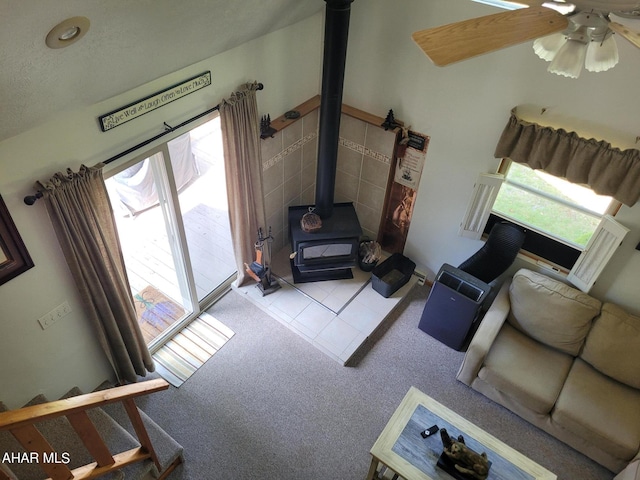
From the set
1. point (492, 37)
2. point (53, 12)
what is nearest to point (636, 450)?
point (492, 37)

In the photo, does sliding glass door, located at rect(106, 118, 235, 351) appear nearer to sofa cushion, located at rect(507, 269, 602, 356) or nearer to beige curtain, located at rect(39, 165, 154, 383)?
beige curtain, located at rect(39, 165, 154, 383)

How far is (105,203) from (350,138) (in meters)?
2.52

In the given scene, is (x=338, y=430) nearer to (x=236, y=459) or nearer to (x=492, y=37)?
(x=236, y=459)

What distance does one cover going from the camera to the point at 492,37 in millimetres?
1692

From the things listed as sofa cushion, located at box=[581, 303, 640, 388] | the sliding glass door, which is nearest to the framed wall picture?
the sliding glass door

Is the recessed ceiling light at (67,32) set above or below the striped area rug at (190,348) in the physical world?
above

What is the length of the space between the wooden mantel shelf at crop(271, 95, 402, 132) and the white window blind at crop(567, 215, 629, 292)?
75.5 inches

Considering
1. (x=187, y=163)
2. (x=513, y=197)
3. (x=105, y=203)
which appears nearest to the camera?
(x=105, y=203)

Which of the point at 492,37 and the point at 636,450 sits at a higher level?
the point at 492,37

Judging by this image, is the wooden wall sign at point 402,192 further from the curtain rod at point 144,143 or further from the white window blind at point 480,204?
the curtain rod at point 144,143

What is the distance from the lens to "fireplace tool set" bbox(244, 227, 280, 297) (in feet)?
15.1

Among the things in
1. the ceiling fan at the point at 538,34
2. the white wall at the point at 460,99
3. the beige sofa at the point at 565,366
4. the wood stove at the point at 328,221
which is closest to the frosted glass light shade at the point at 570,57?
the ceiling fan at the point at 538,34

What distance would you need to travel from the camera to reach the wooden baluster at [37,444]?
6.94 ft

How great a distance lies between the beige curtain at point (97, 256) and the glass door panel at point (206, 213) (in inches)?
41.4
